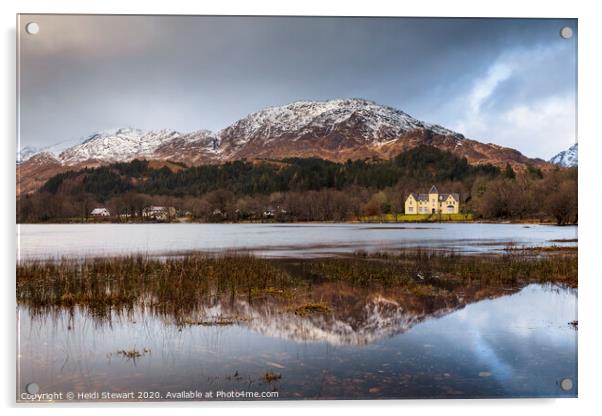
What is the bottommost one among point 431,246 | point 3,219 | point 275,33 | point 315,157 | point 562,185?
point 431,246

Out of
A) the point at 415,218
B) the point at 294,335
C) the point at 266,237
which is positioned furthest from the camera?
the point at 266,237

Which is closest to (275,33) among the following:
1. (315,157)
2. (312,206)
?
(315,157)

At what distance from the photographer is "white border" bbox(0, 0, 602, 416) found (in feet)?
17.6

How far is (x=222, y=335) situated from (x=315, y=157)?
3.33 metres

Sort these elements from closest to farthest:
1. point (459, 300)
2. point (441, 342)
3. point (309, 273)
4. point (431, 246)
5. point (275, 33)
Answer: point (441, 342) < point (275, 33) < point (459, 300) < point (309, 273) < point (431, 246)

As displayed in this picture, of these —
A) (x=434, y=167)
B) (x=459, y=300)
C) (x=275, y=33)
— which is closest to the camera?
(x=275, y=33)

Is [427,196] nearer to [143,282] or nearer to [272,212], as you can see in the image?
[272,212]

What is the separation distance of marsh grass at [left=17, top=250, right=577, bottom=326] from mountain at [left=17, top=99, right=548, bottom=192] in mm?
1778

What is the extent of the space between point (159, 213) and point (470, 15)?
5303 mm

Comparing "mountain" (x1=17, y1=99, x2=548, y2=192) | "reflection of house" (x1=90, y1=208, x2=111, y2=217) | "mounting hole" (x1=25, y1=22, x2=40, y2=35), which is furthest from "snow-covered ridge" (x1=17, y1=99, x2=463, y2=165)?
"mounting hole" (x1=25, y1=22, x2=40, y2=35)

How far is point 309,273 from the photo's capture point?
7.94 metres

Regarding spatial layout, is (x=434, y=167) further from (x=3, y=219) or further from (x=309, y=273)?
(x=3, y=219)

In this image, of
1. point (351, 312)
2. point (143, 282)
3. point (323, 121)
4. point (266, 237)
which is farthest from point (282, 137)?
point (143, 282)

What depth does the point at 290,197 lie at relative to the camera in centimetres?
743
